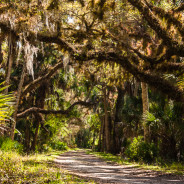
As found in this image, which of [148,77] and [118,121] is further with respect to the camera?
[118,121]

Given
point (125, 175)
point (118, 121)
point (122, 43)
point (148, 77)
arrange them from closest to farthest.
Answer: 1. point (148, 77)
2. point (125, 175)
3. point (122, 43)
4. point (118, 121)

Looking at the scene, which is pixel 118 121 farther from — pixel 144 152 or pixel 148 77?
pixel 148 77

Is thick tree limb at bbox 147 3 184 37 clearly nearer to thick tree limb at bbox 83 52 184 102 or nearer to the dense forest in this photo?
the dense forest

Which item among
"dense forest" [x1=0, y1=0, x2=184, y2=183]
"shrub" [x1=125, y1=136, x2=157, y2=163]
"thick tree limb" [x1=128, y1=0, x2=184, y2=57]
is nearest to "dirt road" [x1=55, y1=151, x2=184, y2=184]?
"shrub" [x1=125, y1=136, x2=157, y2=163]

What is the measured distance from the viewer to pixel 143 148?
12266 millimetres

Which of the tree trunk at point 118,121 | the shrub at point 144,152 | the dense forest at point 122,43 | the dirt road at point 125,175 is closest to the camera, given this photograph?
the dirt road at point 125,175

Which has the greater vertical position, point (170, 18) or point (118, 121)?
point (170, 18)

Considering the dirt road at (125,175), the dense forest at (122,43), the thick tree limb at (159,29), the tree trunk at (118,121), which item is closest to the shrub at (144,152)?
the dense forest at (122,43)

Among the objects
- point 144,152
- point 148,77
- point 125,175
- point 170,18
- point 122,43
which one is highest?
point 170,18

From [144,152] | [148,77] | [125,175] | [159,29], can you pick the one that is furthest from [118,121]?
[159,29]

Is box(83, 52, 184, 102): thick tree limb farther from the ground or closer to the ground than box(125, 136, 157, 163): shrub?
farther from the ground

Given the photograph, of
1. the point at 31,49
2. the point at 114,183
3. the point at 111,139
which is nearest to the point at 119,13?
the point at 31,49

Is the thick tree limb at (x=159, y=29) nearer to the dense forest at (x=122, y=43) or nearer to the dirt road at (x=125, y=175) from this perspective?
the dense forest at (x=122, y=43)

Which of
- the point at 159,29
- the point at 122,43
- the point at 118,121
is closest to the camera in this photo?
the point at 159,29
